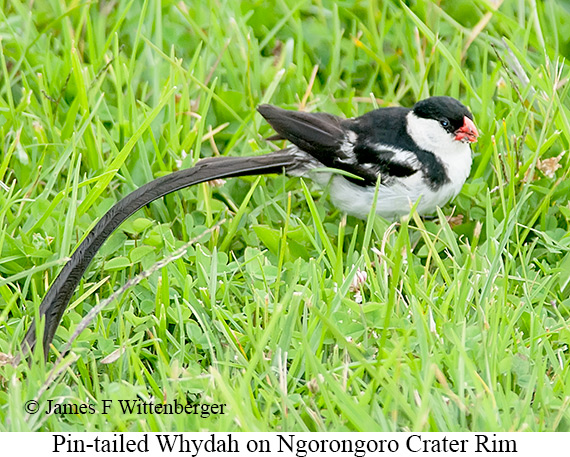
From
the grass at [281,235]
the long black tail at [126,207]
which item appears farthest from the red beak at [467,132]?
the long black tail at [126,207]

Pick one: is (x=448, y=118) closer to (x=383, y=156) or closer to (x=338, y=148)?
(x=383, y=156)

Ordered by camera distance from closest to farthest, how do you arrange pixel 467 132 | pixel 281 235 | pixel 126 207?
pixel 126 207 → pixel 281 235 → pixel 467 132

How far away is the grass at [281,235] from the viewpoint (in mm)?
2533

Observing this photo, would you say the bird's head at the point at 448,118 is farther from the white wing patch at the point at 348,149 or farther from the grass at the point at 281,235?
the white wing patch at the point at 348,149

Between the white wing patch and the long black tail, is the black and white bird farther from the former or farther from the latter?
the long black tail

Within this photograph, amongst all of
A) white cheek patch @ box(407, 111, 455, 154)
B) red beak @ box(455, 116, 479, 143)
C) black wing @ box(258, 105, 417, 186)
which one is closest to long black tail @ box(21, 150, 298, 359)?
black wing @ box(258, 105, 417, 186)

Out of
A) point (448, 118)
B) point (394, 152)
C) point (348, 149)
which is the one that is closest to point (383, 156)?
point (394, 152)

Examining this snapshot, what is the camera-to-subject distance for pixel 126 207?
324 cm

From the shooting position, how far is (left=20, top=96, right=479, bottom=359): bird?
3.72 metres

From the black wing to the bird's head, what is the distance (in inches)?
8.7

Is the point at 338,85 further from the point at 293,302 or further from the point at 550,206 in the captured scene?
the point at 293,302

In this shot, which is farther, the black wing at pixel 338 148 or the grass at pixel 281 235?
the black wing at pixel 338 148

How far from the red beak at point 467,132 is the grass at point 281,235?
0.16 metres

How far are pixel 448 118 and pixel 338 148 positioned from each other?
1.70 feet
